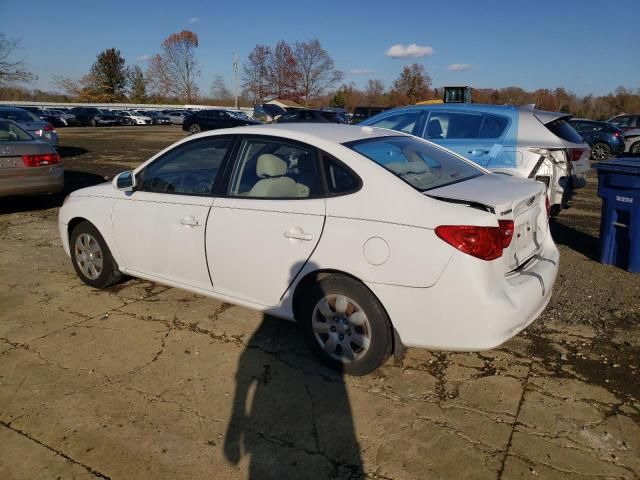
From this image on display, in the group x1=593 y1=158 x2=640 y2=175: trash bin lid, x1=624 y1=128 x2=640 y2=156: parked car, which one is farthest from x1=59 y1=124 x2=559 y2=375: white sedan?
x1=624 y1=128 x2=640 y2=156: parked car

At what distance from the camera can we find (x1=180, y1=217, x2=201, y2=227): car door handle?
377 centimetres

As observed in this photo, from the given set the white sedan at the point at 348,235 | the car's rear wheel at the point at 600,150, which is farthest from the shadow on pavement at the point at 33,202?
the car's rear wheel at the point at 600,150

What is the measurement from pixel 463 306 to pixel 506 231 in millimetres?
517

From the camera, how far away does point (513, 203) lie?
305cm

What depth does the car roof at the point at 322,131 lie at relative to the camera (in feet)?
11.5

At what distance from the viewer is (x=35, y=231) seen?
7.22 metres

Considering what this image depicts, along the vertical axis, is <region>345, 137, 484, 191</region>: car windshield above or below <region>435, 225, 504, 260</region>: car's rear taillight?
above

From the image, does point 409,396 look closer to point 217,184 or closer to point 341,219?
point 341,219

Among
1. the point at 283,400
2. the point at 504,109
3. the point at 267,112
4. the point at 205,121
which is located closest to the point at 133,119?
the point at 205,121

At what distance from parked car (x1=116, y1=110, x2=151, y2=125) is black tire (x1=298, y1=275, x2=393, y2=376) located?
46877 mm

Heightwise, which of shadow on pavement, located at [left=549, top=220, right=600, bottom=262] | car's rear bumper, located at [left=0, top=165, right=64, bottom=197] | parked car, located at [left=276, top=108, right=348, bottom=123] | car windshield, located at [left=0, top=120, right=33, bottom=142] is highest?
parked car, located at [left=276, top=108, right=348, bottom=123]

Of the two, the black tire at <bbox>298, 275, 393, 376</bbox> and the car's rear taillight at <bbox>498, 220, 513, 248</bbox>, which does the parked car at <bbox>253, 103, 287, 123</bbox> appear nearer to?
the black tire at <bbox>298, 275, 393, 376</bbox>

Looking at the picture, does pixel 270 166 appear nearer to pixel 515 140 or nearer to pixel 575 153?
pixel 515 140

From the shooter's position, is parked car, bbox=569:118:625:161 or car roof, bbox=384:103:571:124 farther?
parked car, bbox=569:118:625:161
